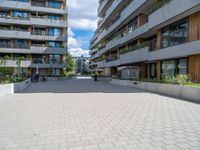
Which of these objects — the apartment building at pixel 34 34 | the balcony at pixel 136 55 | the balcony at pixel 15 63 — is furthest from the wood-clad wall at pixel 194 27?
the balcony at pixel 15 63

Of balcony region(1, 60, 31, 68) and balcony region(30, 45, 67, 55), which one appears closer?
balcony region(1, 60, 31, 68)

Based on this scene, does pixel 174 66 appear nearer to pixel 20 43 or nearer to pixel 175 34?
pixel 175 34

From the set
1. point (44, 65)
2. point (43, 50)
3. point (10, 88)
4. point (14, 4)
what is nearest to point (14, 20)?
point (14, 4)

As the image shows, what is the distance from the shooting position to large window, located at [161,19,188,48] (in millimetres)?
16875

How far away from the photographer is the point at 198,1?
13477mm

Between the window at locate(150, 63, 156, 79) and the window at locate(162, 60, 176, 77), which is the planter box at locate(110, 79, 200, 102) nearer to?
the window at locate(162, 60, 176, 77)

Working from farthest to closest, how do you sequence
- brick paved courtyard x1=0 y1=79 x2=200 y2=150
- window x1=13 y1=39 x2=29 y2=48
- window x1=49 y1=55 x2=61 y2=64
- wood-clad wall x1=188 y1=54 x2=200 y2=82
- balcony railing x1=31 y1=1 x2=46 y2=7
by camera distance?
window x1=49 y1=55 x2=61 y2=64, balcony railing x1=31 y1=1 x2=46 y2=7, window x1=13 y1=39 x2=29 y2=48, wood-clad wall x1=188 y1=54 x2=200 y2=82, brick paved courtyard x1=0 y1=79 x2=200 y2=150

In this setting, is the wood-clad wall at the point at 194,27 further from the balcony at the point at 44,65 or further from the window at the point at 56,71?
the window at the point at 56,71

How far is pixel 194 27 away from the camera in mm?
15359

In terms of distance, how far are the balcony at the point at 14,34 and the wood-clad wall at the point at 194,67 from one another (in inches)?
1349

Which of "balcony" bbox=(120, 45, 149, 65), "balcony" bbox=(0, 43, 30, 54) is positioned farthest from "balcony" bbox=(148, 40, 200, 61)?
"balcony" bbox=(0, 43, 30, 54)

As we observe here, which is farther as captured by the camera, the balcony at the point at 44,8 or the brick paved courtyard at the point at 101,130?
the balcony at the point at 44,8

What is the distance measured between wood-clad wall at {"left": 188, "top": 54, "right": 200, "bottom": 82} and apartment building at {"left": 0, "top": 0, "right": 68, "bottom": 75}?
3168 cm

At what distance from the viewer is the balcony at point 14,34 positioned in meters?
38.8
